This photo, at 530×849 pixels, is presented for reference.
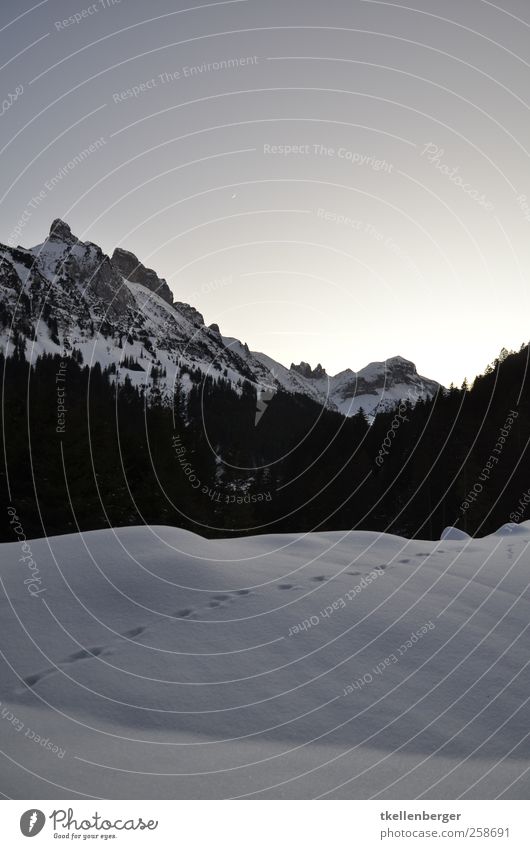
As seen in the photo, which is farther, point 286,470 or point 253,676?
point 286,470

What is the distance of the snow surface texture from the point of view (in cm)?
436

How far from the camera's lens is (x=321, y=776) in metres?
4.36

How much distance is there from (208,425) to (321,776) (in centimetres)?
11306

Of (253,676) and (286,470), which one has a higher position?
(286,470)

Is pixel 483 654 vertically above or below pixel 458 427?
below

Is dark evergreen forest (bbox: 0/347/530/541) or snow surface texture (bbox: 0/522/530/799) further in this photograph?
dark evergreen forest (bbox: 0/347/530/541)

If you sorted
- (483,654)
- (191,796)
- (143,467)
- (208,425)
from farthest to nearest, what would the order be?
(208,425) < (143,467) < (483,654) < (191,796)

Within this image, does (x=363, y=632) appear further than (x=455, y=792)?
Yes

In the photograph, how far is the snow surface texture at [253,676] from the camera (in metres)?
4.36

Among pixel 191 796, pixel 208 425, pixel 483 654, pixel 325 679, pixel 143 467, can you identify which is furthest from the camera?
pixel 208 425

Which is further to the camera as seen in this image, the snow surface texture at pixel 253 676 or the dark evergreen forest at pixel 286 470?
the dark evergreen forest at pixel 286 470

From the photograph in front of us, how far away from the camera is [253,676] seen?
570 cm
